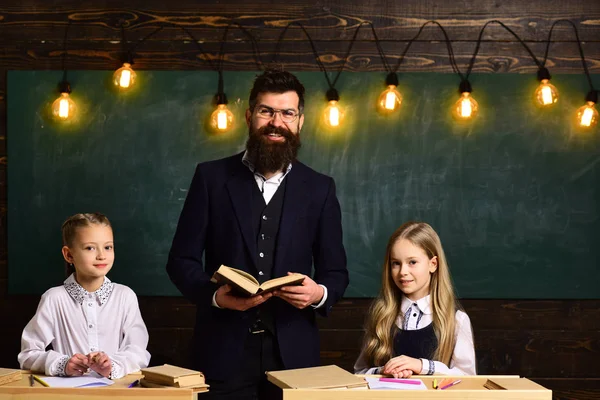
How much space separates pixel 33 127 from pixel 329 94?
5.25ft

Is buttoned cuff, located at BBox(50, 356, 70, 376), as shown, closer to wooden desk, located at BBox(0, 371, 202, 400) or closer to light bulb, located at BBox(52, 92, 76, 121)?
wooden desk, located at BBox(0, 371, 202, 400)

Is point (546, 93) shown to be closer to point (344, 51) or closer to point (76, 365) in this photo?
point (344, 51)

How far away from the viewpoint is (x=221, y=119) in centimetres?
407

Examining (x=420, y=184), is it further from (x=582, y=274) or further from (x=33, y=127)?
(x=33, y=127)

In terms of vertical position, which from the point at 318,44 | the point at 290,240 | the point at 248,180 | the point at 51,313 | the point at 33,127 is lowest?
the point at 51,313

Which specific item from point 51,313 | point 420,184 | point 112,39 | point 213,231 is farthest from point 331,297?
point 112,39

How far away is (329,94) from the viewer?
13.5 feet

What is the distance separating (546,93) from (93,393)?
298 cm

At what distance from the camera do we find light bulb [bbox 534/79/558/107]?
408 centimetres

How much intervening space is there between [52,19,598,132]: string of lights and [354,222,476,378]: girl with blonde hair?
142 centimetres

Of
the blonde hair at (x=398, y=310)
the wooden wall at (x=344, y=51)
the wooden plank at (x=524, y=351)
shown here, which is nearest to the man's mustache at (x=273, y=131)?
the blonde hair at (x=398, y=310)

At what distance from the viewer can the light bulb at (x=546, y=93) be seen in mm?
4082

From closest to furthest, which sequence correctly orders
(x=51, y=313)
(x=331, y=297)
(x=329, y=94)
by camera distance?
(x=331, y=297) < (x=51, y=313) < (x=329, y=94)

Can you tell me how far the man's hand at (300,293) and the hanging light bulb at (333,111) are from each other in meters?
1.86
